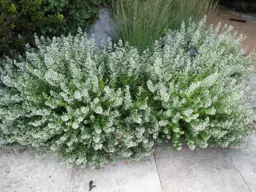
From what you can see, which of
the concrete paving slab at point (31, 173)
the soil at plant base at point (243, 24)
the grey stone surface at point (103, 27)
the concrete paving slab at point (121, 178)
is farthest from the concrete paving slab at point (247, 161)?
the soil at plant base at point (243, 24)

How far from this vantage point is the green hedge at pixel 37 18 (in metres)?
2.00

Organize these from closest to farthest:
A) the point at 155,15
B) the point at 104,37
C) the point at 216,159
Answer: the point at 216,159 < the point at 155,15 < the point at 104,37

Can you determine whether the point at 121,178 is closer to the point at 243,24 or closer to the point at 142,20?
the point at 142,20

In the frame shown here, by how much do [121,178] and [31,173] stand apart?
64cm

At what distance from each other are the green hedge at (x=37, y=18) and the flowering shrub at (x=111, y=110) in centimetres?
31

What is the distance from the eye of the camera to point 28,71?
1.99 m

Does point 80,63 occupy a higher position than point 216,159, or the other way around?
point 80,63

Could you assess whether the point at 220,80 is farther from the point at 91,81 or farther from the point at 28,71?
the point at 28,71

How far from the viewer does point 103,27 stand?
2.82 m

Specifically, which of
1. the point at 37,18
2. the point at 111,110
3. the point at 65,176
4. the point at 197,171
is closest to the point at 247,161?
the point at 197,171

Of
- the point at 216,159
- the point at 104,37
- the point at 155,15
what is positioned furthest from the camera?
the point at 104,37

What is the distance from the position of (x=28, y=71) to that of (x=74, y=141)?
2.41ft

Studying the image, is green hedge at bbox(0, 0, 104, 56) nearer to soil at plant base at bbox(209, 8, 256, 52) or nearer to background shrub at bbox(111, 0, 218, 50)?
background shrub at bbox(111, 0, 218, 50)

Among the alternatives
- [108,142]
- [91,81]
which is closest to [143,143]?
[108,142]
